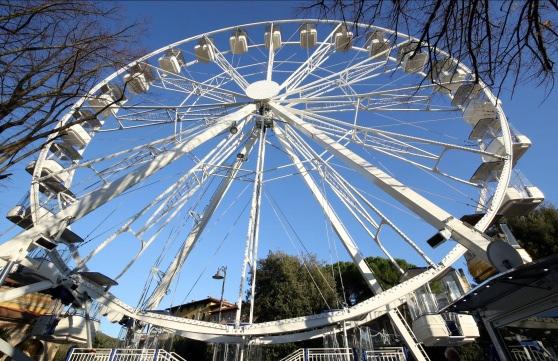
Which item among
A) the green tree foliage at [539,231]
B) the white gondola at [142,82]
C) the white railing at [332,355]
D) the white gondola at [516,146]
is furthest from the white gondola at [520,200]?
the white gondola at [142,82]

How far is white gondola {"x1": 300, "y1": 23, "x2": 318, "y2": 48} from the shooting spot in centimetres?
1491

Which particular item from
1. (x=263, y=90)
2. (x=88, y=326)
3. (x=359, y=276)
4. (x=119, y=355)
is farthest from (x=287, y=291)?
(x=263, y=90)

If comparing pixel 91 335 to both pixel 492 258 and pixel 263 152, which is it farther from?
pixel 492 258

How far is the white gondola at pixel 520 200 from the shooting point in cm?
957

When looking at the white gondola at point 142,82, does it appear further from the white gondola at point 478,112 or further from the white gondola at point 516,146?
the white gondola at point 516,146

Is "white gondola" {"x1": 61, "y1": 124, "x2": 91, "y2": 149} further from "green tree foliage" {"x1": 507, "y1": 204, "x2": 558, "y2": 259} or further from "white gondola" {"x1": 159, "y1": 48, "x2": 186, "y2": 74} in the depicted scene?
"green tree foliage" {"x1": 507, "y1": 204, "x2": 558, "y2": 259}

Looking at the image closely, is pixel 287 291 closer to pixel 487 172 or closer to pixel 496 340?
pixel 487 172

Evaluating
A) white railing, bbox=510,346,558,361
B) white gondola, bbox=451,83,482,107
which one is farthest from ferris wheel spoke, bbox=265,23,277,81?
white railing, bbox=510,346,558,361

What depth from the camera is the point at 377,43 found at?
13664 millimetres

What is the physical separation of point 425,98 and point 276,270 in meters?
16.0

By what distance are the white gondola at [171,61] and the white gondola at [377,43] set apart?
8172 millimetres

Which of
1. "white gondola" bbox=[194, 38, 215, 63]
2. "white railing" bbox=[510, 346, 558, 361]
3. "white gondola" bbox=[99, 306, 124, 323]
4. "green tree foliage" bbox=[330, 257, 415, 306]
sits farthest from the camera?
"green tree foliage" bbox=[330, 257, 415, 306]

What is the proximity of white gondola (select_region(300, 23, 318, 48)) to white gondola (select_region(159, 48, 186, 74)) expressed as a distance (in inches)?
215

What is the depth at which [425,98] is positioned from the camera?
37.9ft
